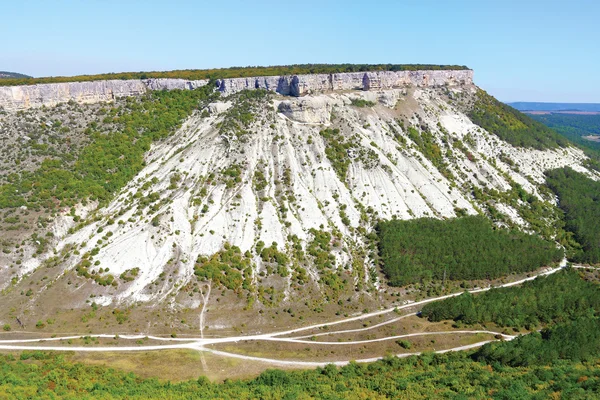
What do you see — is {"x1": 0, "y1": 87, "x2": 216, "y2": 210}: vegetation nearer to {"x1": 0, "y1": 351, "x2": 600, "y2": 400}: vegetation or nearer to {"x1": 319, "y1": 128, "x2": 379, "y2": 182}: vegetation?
{"x1": 0, "y1": 351, "x2": 600, "y2": 400}: vegetation

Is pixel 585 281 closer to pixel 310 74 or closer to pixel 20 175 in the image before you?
pixel 310 74

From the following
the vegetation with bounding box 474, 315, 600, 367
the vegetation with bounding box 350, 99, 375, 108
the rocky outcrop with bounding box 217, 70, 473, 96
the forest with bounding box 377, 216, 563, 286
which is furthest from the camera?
the vegetation with bounding box 350, 99, 375, 108

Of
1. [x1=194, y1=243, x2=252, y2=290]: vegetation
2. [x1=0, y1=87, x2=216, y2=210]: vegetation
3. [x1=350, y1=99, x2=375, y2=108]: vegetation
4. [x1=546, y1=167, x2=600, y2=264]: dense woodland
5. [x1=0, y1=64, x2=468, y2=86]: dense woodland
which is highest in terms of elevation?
[x1=0, y1=64, x2=468, y2=86]: dense woodland

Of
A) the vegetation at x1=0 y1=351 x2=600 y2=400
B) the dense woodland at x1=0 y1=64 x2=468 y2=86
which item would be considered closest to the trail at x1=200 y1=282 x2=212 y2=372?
the vegetation at x1=0 y1=351 x2=600 y2=400

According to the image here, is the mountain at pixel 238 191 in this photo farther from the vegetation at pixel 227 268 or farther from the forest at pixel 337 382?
the forest at pixel 337 382

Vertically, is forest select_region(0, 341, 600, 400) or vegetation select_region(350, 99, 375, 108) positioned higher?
vegetation select_region(350, 99, 375, 108)

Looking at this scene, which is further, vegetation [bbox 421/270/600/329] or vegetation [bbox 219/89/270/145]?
vegetation [bbox 219/89/270/145]
